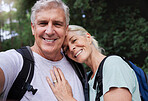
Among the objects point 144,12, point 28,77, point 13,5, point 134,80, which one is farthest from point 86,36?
point 13,5

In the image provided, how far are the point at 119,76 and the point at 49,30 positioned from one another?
3.30ft

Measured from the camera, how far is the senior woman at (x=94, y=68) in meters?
1.70

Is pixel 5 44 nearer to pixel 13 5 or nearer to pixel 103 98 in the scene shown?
pixel 13 5

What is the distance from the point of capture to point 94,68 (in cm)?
238

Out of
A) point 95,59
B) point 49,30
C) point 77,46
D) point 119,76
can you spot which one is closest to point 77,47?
point 77,46

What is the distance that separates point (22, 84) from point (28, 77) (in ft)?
0.32

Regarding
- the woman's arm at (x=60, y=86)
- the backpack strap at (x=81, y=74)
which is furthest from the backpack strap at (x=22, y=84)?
the backpack strap at (x=81, y=74)

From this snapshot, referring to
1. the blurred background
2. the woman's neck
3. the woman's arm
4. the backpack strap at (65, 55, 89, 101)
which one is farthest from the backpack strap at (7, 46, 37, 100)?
the blurred background

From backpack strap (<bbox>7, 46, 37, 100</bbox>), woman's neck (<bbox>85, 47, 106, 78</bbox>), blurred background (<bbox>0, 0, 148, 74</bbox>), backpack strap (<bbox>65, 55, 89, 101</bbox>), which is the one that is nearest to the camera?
backpack strap (<bbox>7, 46, 37, 100</bbox>)

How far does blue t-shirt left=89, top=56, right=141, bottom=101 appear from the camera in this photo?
1702mm

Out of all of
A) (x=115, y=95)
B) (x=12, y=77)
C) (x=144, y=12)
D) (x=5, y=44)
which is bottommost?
(x=5, y=44)

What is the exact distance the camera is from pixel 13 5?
5.79 metres

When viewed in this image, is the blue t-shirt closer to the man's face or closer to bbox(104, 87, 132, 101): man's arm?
bbox(104, 87, 132, 101): man's arm

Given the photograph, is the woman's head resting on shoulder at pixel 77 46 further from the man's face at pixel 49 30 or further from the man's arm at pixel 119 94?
the man's arm at pixel 119 94
